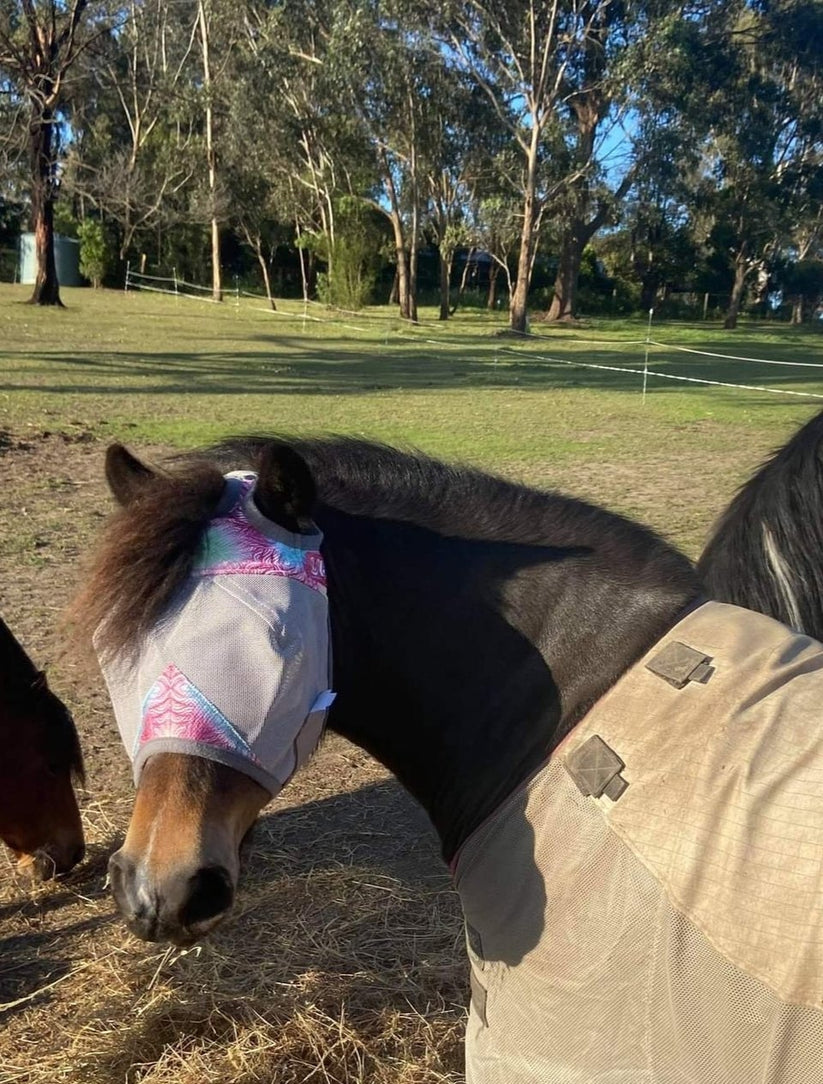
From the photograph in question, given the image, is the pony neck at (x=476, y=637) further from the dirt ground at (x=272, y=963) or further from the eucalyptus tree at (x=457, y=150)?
the eucalyptus tree at (x=457, y=150)

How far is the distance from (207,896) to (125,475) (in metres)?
0.72

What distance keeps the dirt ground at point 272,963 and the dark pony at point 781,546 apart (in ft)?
4.73

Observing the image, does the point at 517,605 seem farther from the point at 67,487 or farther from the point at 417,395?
the point at 417,395

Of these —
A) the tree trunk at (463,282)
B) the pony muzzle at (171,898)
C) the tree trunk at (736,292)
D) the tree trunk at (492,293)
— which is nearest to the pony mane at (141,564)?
the pony muzzle at (171,898)

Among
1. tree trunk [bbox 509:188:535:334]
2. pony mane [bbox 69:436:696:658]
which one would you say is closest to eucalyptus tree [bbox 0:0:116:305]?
tree trunk [bbox 509:188:535:334]

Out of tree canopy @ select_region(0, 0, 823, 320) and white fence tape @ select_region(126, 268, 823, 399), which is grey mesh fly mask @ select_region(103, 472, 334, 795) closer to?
white fence tape @ select_region(126, 268, 823, 399)

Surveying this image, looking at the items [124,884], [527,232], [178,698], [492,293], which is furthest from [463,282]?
[124,884]

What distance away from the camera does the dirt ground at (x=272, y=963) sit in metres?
2.38

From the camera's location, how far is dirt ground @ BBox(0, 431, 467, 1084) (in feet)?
7.81

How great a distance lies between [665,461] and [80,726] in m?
7.64

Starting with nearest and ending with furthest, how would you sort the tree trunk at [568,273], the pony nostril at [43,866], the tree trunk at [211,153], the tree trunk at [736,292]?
1. the pony nostril at [43,866]
2. the tree trunk at [211,153]
3. the tree trunk at [568,273]
4. the tree trunk at [736,292]

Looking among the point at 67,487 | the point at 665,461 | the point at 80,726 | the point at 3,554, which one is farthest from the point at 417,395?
the point at 80,726

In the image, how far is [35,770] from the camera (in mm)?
2918

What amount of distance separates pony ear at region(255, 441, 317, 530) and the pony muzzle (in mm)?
550
